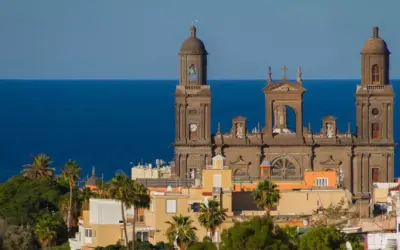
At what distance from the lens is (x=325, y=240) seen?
91375 millimetres

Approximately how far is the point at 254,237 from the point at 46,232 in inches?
833

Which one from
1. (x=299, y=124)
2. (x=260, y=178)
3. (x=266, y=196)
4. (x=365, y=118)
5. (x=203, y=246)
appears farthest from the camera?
(x=365, y=118)

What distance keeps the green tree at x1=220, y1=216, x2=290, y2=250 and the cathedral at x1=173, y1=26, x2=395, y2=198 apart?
159 feet

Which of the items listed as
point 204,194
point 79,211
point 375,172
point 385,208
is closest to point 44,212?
point 79,211

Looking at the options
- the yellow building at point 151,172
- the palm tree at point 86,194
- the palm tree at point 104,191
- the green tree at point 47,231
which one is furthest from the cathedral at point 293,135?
the green tree at point 47,231

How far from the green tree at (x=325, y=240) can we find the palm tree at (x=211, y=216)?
800 centimetres

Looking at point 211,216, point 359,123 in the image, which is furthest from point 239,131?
point 211,216

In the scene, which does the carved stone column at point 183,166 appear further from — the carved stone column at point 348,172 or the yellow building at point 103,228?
the yellow building at point 103,228

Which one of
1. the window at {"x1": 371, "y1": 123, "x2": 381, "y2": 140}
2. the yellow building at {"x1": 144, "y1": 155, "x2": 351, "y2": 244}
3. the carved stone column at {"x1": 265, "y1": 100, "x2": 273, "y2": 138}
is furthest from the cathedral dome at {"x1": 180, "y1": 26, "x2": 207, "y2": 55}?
the yellow building at {"x1": 144, "y1": 155, "x2": 351, "y2": 244}

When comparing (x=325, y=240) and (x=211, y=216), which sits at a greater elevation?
(x=211, y=216)

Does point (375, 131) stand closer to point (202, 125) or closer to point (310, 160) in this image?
point (310, 160)

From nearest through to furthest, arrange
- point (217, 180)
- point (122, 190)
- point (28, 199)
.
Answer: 1. point (122, 190)
2. point (217, 180)
3. point (28, 199)

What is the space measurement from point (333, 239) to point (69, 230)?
25806 millimetres

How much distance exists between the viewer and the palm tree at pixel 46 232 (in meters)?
111
